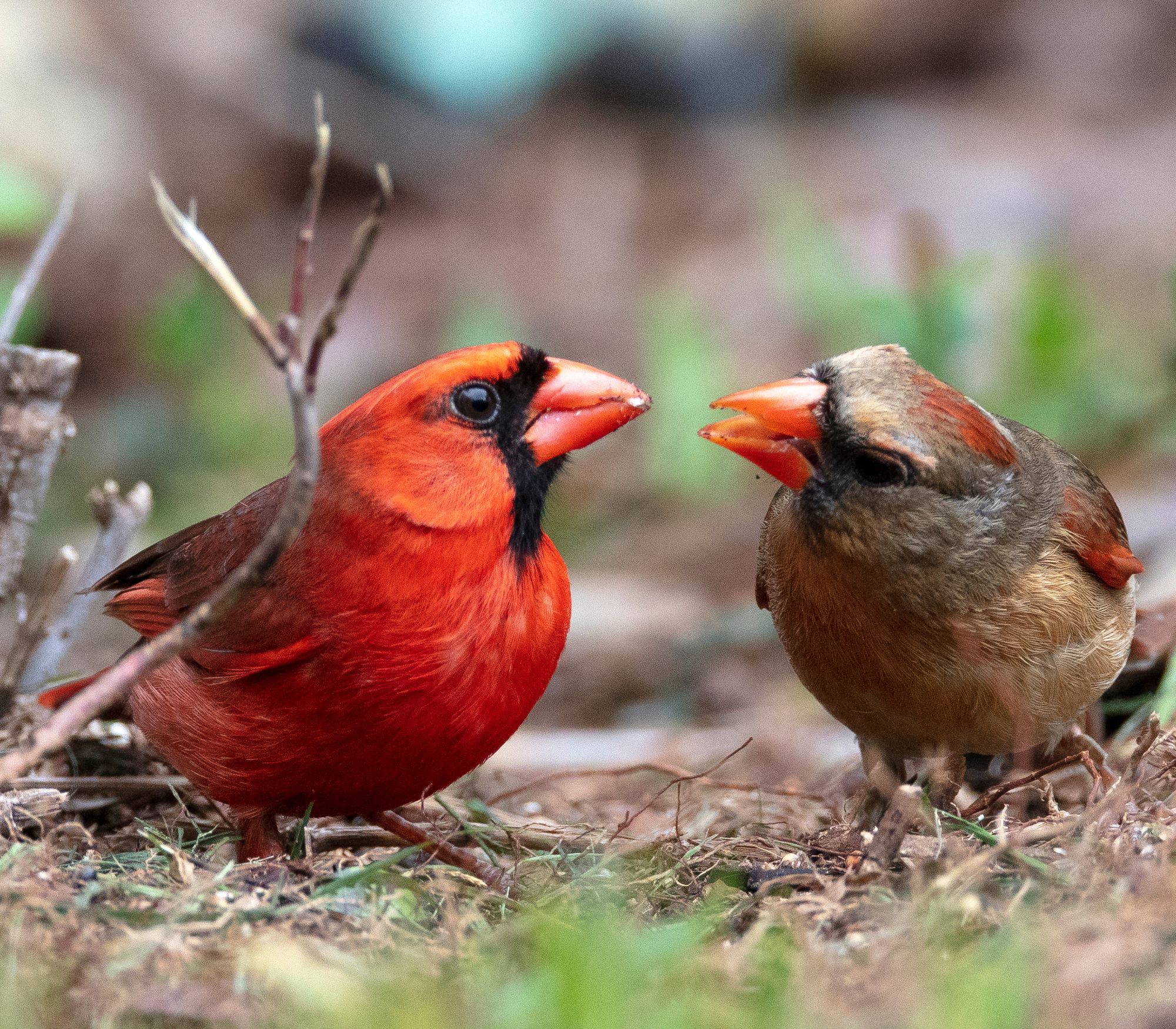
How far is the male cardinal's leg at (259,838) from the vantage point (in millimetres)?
3318

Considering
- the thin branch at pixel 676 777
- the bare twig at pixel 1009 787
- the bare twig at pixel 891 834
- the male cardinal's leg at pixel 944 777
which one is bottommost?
the thin branch at pixel 676 777

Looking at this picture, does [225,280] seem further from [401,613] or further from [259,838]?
[259,838]

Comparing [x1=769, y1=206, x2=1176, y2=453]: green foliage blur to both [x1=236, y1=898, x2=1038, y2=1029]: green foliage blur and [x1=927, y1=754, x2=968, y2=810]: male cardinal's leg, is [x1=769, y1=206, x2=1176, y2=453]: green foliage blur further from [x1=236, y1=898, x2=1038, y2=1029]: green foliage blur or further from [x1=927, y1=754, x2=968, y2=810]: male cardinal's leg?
[x1=236, y1=898, x2=1038, y2=1029]: green foliage blur

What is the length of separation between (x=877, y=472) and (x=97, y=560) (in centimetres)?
227

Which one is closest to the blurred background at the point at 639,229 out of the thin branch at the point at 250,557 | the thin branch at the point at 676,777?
the thin branch at the point at 676,777

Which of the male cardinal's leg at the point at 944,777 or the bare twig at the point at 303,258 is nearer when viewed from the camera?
the bare twig at the point at 303,258

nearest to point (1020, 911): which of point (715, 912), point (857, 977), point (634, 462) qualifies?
point (857, 977)

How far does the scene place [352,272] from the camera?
229 centimetres

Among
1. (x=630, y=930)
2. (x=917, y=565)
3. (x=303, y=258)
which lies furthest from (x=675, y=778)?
(x=303, y=258)

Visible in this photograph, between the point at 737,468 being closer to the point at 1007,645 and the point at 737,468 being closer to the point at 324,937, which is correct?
the point at 1007,645

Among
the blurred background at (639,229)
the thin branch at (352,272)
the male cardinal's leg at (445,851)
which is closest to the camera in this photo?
the thin branch at (352,272)

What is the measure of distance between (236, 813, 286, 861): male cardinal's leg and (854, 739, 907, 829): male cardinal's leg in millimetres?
1410

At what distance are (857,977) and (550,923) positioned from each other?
48 cm

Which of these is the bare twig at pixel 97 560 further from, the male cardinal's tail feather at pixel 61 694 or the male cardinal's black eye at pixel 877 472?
the male cardinal's black eye at pixel 877 472
